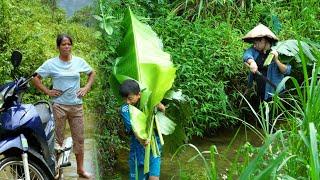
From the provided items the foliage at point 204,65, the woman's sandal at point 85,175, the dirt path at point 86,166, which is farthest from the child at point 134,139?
the foliage at point 204,65

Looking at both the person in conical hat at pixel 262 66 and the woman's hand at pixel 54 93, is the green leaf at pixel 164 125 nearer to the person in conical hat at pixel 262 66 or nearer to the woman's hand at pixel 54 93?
the woman's hand at pixel 54 93

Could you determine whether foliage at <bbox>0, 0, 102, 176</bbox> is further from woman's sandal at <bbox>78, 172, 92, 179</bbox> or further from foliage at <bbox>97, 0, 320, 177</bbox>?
woman's sandal at <bbox>78, 172, 92, 179</bbox>

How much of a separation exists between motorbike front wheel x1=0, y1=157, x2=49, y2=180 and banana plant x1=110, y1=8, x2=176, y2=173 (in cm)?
70

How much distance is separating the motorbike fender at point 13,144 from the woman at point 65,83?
0.94 metres

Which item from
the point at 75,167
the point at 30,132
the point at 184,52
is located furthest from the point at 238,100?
the point at 30,132

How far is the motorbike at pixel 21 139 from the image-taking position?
12.5ft

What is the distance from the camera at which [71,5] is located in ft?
41.7

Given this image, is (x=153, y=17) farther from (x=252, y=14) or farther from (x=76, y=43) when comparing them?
(x=76, y=43)

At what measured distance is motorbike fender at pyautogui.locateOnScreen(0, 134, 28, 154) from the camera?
3758 millimetres

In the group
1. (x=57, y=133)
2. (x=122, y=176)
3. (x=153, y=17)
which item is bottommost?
(x=122, y=176)

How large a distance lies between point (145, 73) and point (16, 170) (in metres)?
1.40

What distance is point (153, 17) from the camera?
784cm

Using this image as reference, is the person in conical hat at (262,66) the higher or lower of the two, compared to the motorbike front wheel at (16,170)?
higher

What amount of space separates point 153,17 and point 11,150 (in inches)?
169
